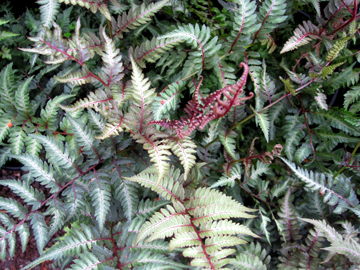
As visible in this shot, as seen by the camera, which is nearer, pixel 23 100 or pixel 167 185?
pixel 167 185

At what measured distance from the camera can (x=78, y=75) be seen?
1438 mm

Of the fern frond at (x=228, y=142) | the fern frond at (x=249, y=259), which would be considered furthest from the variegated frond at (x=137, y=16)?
the fern frond at (x=249, y=259)

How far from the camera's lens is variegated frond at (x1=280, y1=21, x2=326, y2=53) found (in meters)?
1.51

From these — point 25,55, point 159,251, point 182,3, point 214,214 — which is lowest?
point 159,251

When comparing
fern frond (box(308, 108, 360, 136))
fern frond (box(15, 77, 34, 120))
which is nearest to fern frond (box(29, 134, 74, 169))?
fern frond (box(15, 77, 34, 120))

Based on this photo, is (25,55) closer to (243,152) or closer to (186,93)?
(186,93)

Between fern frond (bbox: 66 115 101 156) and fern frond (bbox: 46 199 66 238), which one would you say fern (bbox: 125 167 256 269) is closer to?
fern frond (bbox: 66 115 101 156)

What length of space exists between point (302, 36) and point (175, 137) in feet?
3.40

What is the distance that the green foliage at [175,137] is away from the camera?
1332mm

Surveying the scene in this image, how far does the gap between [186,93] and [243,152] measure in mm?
627

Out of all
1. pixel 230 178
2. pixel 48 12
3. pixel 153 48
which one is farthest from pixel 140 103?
pixel 48 12

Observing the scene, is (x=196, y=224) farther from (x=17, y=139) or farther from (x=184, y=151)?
(x=17, y=139)

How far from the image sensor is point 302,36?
61.1 inches

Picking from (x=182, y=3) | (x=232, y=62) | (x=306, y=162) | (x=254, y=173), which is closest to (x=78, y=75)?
(x=182, y=3)
